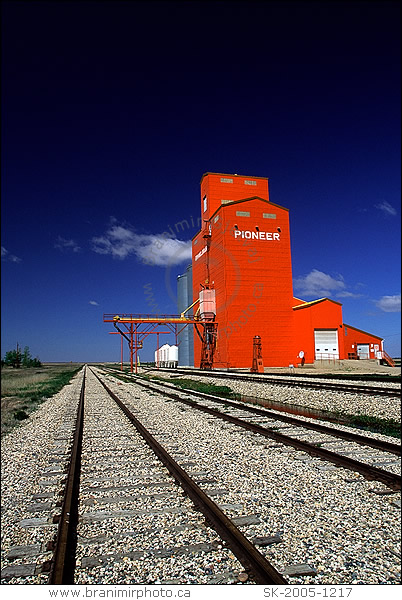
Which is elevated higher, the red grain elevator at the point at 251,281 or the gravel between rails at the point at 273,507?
the red grain elevator at the point at 251,281

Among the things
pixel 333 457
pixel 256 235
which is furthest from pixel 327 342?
pixel 333 457

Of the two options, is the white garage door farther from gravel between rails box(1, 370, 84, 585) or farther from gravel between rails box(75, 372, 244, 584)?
gravel between rails box(75, 372, 244, 584)

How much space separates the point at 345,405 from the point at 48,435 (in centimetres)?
832

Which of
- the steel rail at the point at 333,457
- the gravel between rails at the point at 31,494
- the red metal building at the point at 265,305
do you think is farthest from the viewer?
the red metal building at the point at 265,305

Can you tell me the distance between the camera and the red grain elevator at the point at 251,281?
3488 cm

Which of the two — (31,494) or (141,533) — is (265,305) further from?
(141,533)

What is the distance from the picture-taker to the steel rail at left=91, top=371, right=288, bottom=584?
9.09 ft

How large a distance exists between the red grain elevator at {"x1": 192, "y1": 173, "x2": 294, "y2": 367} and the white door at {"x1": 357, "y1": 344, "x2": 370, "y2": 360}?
6070 millimetres

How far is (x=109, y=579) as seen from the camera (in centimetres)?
295

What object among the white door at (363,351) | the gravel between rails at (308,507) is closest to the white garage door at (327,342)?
the white door at (363,351)

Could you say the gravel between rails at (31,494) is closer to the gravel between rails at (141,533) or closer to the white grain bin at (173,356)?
the gravel between rails at (141,533)

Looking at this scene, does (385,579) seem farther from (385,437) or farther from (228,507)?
(385,437)

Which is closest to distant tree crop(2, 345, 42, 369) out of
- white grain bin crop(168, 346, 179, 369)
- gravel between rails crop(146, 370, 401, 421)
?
white grain bin crop(168, 346, 179, 369)
